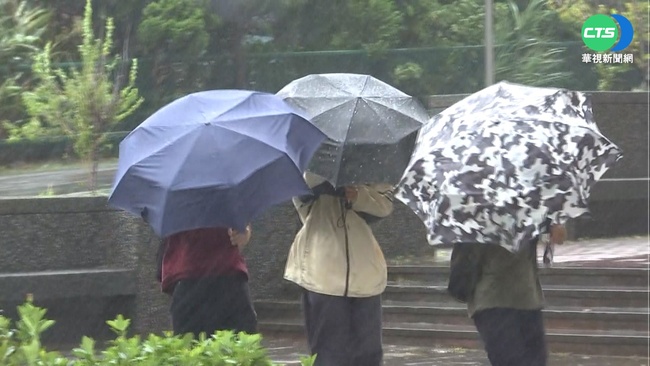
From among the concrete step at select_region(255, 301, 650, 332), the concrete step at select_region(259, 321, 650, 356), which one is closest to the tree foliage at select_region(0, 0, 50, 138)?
the concrete step at select_region(255, 301, 650, 332)

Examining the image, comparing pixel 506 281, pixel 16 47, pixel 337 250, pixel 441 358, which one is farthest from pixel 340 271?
pixel 16 47

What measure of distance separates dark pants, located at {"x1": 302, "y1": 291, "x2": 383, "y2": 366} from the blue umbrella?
898 millimetres

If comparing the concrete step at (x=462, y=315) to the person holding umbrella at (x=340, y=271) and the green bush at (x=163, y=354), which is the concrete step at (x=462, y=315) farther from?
the green bush at (x=163, y=354)

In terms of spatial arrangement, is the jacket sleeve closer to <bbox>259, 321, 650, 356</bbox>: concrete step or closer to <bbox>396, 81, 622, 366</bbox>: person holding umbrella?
<bbox>396, 81, 622, 366</bbox>: person holding umbrella

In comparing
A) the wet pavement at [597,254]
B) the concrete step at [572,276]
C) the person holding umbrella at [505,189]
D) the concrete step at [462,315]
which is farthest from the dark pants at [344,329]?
the wet pavement at [597,254]

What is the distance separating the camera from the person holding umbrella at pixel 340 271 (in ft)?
20.8

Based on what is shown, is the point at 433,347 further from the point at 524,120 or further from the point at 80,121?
the point at 524,120

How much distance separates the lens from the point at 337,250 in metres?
6.37

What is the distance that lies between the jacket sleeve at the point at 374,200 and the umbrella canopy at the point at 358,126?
0.85 feet

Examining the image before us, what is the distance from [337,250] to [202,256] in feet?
2.37

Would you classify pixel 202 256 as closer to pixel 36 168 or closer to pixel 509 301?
pixel 509 301

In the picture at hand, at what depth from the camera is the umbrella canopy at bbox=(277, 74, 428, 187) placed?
20.2ft

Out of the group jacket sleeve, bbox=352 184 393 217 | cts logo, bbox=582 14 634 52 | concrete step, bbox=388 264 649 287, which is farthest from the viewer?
cts logo, bbox=582 14 634 52

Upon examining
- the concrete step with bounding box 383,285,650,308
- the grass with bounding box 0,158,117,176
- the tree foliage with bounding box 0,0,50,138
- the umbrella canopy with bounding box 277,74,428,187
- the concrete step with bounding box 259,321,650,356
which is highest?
the tree foliage with bounding box 0,0,50,138
